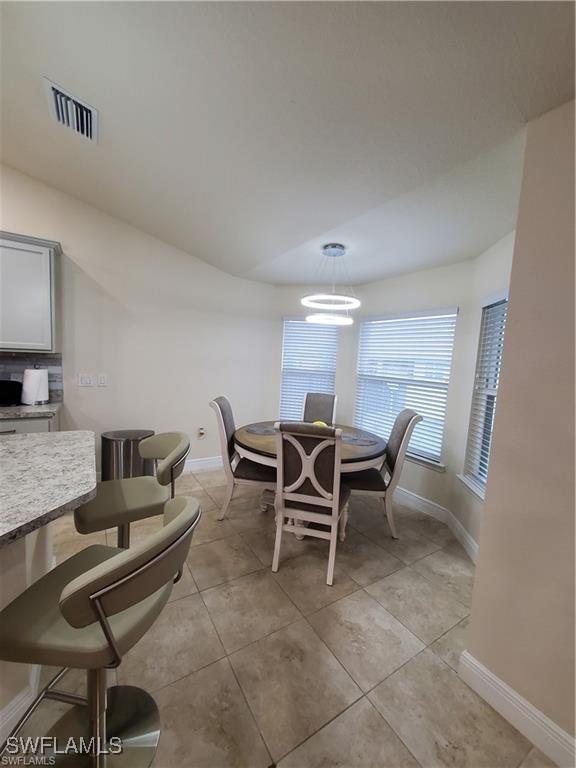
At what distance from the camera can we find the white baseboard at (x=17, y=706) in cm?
104

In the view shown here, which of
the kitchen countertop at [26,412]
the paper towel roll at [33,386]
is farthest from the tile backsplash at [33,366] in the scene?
the kitchen countertop at [26,412]

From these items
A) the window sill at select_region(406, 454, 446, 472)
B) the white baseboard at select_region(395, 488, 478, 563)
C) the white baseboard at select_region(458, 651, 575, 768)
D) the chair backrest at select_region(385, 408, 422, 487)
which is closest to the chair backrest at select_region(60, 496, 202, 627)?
the white baseboard at select_region(458, 651, 575, 768)

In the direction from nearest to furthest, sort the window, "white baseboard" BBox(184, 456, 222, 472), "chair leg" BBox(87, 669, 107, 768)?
1. "chair leg" BBox(87, 669, 107, 768)
2. "white baseboard" BBox(184, 456, 222, 472)
3. the window

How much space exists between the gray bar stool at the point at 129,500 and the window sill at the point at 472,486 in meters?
2.15

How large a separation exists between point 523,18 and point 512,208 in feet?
3.85

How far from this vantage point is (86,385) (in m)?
2.94

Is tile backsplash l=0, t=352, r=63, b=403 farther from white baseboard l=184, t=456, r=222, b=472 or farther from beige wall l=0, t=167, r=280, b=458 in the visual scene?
white baseboard l=184, t=456, r=222, b=472

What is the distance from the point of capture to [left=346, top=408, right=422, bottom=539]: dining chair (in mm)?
2301

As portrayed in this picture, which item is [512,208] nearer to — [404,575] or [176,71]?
[176,71]

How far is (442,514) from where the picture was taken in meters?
2.79

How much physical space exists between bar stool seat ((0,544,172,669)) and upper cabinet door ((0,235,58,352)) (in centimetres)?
222

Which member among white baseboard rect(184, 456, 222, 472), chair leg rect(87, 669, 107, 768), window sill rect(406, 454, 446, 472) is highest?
window sill rect(406, 454, 446, 472)

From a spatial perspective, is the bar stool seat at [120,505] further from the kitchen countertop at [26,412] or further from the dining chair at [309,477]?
the kitchen countertop at [26,412]

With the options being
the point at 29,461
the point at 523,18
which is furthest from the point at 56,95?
the point at 523,18
